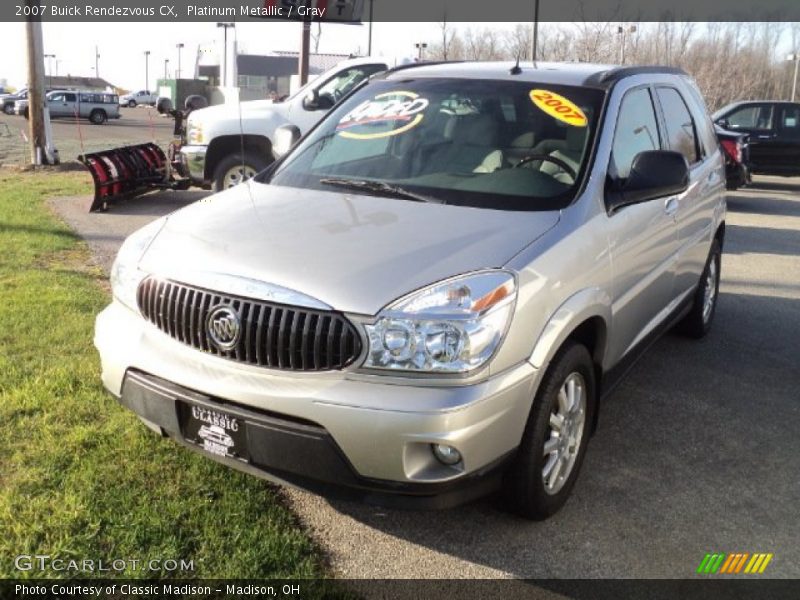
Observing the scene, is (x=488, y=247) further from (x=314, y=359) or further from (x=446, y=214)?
(x=314, y=359)

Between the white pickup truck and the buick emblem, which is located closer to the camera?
the buick emblem

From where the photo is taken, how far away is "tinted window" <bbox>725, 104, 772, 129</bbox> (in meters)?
16.2

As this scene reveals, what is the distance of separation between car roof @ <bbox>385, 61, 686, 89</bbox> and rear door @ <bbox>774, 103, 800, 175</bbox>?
12753mm

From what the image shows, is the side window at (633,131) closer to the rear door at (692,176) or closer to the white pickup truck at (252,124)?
the rear door at (692,176)

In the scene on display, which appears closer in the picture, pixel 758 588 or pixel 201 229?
pixel 758 588

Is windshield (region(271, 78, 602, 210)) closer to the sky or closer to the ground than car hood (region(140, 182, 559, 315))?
closer to the sky

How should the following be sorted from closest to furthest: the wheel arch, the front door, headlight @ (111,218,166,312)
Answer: headlight @ (111,218,166,312)
the front door
the wheel arch

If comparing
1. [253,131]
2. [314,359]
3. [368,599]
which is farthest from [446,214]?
[253,131]

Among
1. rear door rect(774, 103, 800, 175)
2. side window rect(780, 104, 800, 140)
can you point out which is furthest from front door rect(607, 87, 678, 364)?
side window rect(780, 104, 800, 140)

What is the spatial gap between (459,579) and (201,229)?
1737 mm

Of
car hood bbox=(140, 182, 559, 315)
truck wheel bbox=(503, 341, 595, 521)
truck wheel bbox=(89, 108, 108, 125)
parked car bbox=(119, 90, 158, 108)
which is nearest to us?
car hood bbox=(140, 182, 559, 315)

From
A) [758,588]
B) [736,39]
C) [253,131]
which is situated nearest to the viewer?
[758,588]

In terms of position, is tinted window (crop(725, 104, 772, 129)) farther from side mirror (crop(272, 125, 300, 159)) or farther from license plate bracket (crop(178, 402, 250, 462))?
license plate bracket (crop(178, 402, 250, 462))

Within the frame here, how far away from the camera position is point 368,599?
9.31 ft
